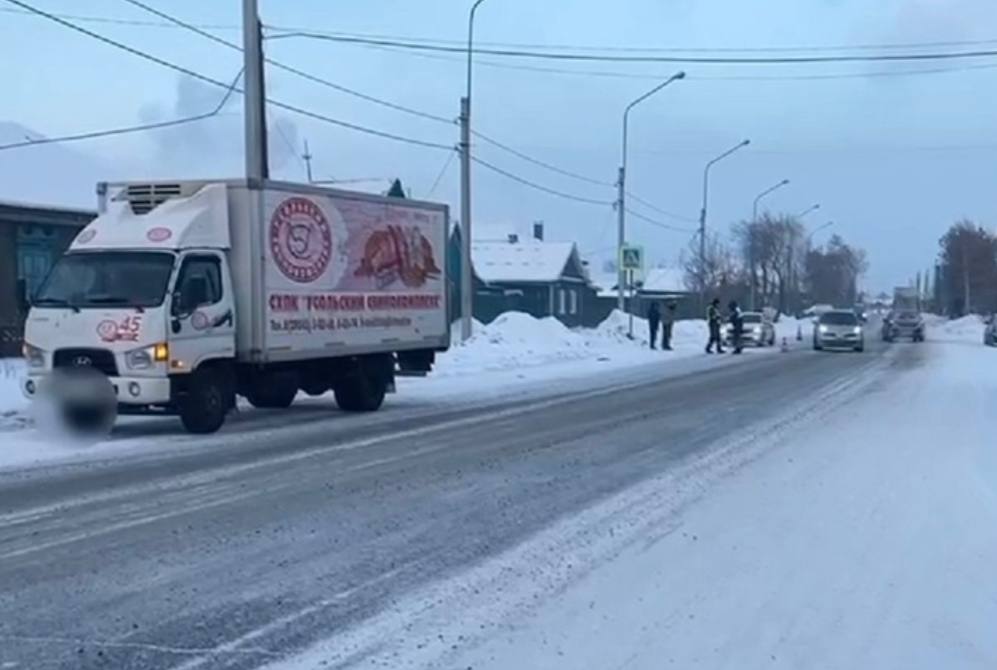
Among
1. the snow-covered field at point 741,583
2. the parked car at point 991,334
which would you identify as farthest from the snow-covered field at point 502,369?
the parked car at point 991,334

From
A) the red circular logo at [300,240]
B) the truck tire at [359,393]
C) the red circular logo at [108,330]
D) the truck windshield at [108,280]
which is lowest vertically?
the truck tire at [359,393]

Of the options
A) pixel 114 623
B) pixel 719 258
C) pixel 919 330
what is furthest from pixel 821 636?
pixel 719 258

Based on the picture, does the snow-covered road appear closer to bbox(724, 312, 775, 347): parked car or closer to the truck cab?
the truck cab

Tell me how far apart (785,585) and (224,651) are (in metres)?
3.61

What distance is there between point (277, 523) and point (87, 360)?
25.7 ft

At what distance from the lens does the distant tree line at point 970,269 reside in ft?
409

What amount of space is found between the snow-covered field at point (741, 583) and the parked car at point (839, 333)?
41.0 m

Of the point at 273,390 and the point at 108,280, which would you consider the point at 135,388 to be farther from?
the point at 273,390

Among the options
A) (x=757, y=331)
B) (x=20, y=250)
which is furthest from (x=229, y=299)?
(x=757, y=331)

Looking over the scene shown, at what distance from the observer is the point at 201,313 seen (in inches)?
779

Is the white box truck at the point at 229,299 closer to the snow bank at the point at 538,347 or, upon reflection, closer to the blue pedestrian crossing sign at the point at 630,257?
the snow bank at the point at 538,347

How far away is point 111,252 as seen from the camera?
19656 mm

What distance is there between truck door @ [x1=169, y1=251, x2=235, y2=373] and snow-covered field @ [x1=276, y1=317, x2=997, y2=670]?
7.06 metres

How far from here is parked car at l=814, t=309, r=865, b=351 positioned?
5656 cm
